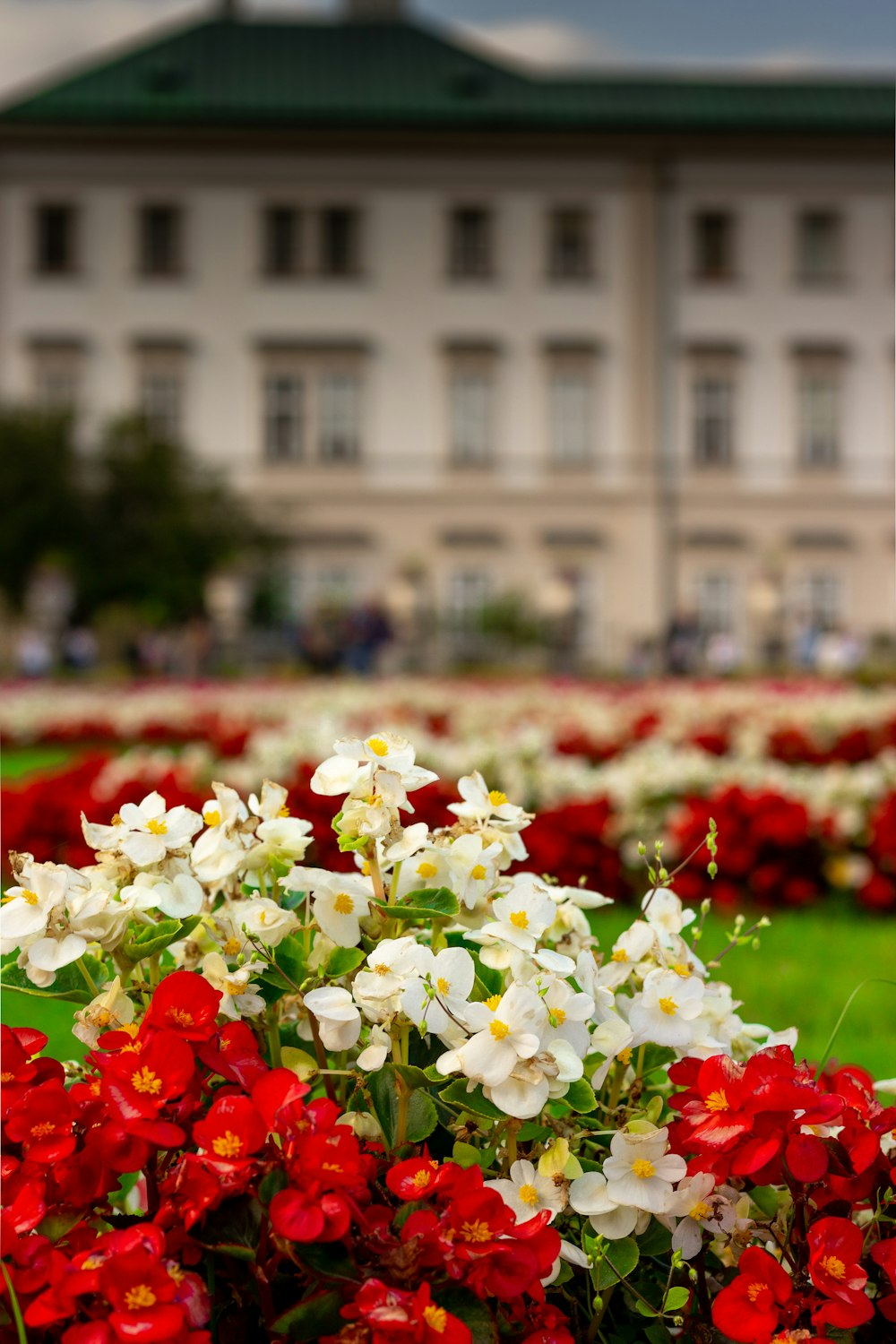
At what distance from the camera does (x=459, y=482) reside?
29688mm

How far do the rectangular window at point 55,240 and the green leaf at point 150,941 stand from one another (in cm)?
3070

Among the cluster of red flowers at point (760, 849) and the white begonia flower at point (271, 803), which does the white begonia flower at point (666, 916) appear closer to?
the white begonia flower at point (271, 803)

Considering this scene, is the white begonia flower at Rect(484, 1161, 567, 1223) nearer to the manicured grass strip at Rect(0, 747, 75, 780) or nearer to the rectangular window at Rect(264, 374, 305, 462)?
the manicured grass strip at Rect(0, 747, 75, 780)

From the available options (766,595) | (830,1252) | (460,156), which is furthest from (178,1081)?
(460,156)

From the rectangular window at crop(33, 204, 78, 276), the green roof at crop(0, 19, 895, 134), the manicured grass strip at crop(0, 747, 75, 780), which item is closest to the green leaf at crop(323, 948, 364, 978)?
the manicured grass strip at crop(0, 747, 75, 780)

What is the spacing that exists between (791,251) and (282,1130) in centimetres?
3211

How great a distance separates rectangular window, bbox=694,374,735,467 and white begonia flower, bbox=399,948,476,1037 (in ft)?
99.0

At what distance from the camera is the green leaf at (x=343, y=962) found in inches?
51.1

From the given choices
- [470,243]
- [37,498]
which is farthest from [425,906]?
[470,243]

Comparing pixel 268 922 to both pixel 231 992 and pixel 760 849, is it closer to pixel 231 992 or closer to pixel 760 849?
pixel 231 992

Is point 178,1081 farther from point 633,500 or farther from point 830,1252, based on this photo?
point 633,500

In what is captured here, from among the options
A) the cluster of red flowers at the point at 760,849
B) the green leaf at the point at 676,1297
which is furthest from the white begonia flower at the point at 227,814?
the cluster of red flowers at the point at 760,849

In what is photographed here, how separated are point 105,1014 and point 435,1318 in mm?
420

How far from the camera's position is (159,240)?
30.1m
